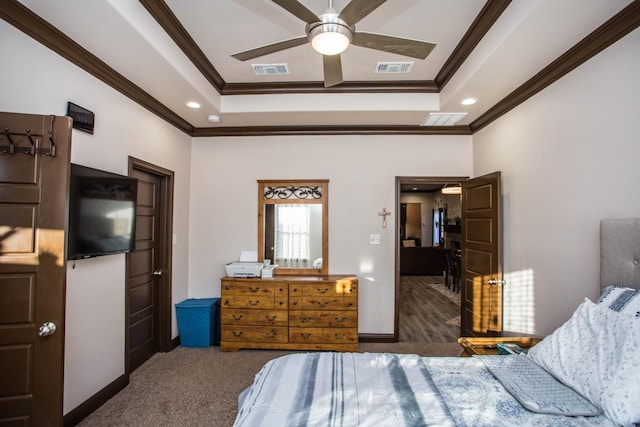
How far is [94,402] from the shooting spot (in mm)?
2520

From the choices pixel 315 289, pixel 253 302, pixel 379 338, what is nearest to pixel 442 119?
pixel 315 289

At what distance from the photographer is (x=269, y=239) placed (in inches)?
164

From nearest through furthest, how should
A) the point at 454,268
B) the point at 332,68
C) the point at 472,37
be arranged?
1. the point at 332,68
2. the point at 472,37
3. the point at 454,268

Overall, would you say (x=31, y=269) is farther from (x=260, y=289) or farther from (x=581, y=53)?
(x=581, y=53)

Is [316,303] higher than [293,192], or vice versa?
[293,192]

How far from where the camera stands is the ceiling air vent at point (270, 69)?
302 cm

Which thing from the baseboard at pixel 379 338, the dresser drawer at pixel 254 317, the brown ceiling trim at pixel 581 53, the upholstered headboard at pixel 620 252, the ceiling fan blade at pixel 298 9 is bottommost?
the baseboard at pixel 379 338

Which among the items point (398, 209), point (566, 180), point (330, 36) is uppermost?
point (330, 36)

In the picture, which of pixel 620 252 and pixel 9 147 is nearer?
pixel 9 147

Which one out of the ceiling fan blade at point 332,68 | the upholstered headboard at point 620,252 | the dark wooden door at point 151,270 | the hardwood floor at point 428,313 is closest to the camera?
the upholstered headboard at point 620,252

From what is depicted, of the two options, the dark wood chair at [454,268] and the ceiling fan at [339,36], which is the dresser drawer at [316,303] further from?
the dark wood chair at [454,268]

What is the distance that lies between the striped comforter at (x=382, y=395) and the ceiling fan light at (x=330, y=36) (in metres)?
1.85

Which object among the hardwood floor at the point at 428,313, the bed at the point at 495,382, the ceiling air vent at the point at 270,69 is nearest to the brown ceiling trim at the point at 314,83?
the ceiling air vent at the point at 270,69

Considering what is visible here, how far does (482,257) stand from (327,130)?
7.84 ft
